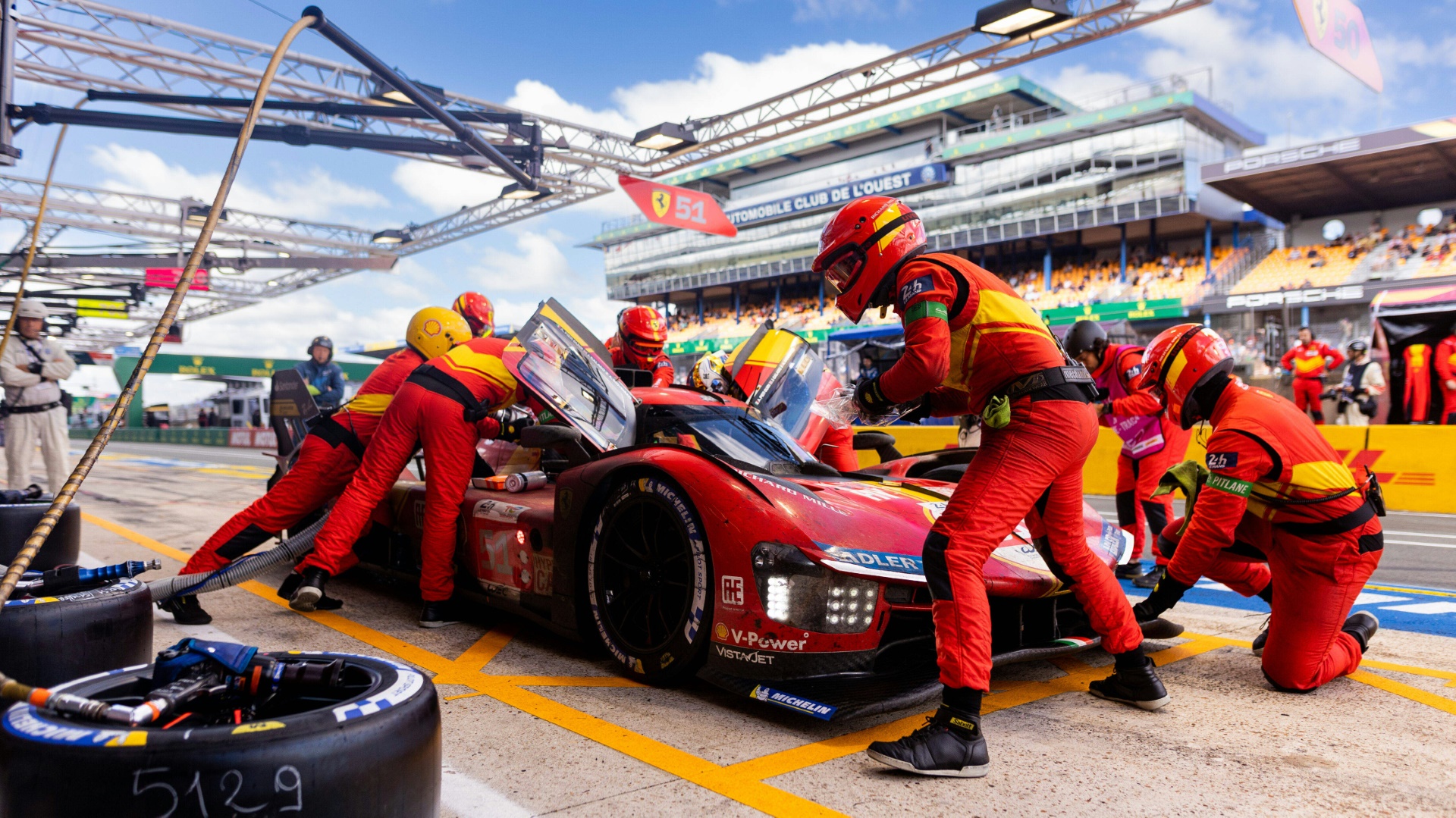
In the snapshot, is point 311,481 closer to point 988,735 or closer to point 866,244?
point 866,244

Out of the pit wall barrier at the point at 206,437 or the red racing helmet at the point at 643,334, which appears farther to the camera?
the pit wall barrier at the point at 206,437

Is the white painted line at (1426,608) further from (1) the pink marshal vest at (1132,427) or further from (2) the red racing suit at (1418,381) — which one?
(2) the red racing suit at (1418,381)

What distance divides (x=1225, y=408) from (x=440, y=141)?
14094 mm

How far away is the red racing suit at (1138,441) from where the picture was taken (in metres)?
5.79

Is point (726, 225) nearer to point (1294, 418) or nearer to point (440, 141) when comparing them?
point (440, 141)

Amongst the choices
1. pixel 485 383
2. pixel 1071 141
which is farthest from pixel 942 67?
pixel 1071 141

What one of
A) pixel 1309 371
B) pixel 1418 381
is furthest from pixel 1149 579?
pixel 1418 381

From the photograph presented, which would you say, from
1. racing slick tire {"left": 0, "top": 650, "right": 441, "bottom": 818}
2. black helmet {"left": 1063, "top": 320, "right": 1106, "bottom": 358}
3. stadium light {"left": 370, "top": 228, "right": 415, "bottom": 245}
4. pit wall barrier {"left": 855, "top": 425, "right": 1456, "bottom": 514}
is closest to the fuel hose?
racing slick tire {"left": 0, "top": 650, "right": 441, "bottom": 818}

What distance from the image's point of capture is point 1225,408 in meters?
3.66

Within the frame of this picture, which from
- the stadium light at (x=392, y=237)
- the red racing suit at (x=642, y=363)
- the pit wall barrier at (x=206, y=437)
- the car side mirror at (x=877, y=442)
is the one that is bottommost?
the pit wall barrier at (x=206, y=437)

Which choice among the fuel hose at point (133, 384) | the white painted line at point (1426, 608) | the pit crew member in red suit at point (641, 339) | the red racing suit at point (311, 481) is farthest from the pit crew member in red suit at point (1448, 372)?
the fuel hose at point (133, 384)

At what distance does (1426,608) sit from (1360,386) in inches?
451

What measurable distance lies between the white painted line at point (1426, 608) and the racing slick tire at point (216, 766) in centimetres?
527

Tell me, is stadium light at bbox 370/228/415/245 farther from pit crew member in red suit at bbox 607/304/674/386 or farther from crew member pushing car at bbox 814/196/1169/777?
crew member pushing car at bbox 814/196/1169/777
